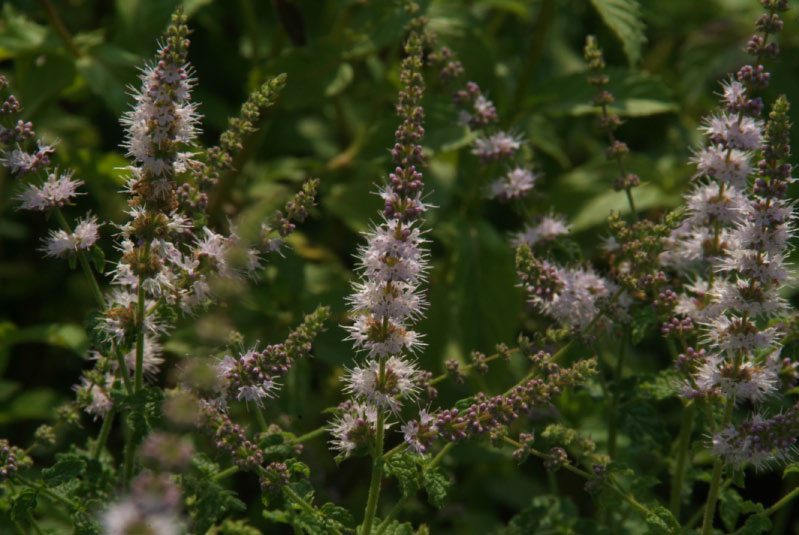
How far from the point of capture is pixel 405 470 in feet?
6.21

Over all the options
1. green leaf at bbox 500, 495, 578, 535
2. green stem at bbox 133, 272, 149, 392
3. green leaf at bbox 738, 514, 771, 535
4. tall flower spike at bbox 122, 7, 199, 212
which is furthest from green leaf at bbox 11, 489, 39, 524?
green leaf at bbox 738, 514, 771, 535

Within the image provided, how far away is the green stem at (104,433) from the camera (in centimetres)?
220

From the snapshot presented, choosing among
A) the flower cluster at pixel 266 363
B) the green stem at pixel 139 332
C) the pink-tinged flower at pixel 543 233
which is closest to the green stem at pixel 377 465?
the flower cluster at pixel 266 363

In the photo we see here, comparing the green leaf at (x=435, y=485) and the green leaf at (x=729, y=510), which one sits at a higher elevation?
the green leaf at (x=729, y=510)

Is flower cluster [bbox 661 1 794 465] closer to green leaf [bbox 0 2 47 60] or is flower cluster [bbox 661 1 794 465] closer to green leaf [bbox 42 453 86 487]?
green leaf [bbox 42 453 86 487]

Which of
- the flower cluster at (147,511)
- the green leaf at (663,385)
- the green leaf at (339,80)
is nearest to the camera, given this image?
the flower cluster at (147,511)

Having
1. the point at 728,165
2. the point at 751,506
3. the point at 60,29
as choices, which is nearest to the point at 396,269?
the point at 728,165

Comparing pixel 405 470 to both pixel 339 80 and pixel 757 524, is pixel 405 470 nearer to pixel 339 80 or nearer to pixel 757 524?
pixel 757 524

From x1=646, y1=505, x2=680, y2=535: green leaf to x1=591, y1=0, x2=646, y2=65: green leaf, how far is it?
58.7 inches

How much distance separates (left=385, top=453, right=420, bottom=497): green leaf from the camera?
1876mm

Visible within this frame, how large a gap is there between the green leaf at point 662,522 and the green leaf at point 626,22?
1.49 m

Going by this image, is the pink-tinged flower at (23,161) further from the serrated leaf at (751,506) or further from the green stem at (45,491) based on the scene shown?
the serrated leaf at (751,506)

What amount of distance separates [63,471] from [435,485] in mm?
848

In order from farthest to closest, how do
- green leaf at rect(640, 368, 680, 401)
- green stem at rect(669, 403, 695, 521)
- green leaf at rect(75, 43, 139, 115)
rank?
green leaf at rect(75, 43, 139, 115)
green stem at rect(669, 403, 695, 521)
green leaf at rect(640, 368, 680, 401)
